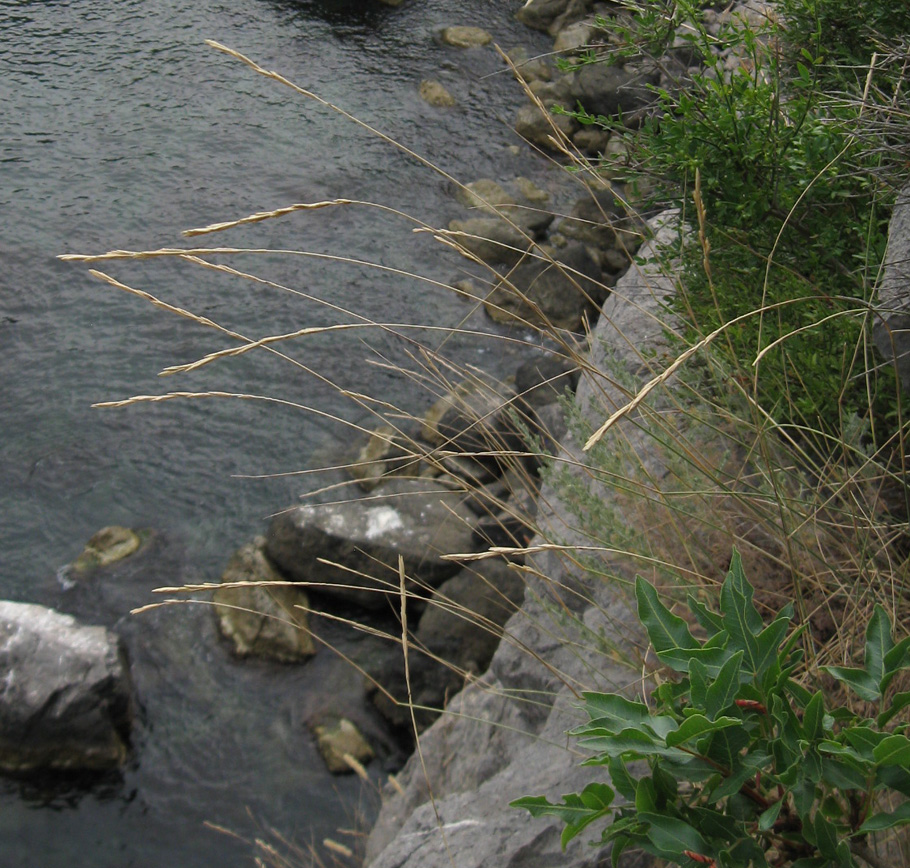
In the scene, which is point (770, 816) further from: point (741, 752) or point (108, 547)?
point (108, 547)

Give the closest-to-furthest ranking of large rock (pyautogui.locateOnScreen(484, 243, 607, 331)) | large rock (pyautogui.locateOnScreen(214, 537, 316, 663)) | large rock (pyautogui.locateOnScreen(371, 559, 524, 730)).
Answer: large rock (pyautogui.locateOnScreen(371, 559, 524, 730))
large rock (pyautogui.locateOnScreen(214, 537, 316, 663))
large rock (pyautogui.locateOnScreen(484, 243, 607, 331))

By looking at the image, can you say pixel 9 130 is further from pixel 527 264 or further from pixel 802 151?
pixel 802 151

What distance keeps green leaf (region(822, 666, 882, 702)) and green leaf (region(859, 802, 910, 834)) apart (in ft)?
0.53

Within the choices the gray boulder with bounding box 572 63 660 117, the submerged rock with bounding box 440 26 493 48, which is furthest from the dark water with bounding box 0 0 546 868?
the gray boulder with bounding box 572 63 660 117

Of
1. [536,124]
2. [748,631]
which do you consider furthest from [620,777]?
[536,124]

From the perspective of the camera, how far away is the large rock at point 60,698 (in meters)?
4.38

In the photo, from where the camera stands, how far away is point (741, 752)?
51.6 inches

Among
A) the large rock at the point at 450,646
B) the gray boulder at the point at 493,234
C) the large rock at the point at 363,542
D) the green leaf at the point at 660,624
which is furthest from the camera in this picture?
the gray boulder at the point at 493,234

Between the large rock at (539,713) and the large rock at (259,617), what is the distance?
1.22 m

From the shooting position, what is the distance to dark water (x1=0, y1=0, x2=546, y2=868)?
4465 mm

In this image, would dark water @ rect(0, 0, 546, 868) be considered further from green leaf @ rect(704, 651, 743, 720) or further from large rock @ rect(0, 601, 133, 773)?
green leaf @ rect(704, 651, 743, 720)

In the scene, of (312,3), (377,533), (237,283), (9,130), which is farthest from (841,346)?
(312,3)

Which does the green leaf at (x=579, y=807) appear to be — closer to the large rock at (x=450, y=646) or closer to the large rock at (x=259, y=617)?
the large rock at (x=450, y=646)

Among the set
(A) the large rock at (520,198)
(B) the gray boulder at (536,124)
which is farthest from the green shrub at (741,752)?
(B) the gray boulder at (536,124)
